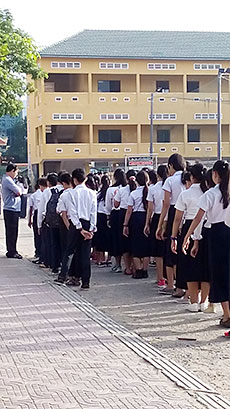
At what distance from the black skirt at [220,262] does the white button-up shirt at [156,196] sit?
10.9 ft

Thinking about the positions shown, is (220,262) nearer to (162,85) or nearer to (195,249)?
(195,249)

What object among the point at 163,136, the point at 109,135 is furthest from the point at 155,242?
the point at 163,136

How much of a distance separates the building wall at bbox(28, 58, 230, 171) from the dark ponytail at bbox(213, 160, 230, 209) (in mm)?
46438

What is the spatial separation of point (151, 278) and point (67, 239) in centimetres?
191

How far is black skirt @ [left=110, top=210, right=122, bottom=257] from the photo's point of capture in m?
14.1

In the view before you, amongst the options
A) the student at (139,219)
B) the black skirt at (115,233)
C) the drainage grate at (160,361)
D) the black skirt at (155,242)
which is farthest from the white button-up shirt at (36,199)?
the drainage grate at (160,361)

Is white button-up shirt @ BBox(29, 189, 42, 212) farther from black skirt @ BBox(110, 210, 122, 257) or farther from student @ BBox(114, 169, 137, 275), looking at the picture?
student @ BBox(114, 169, 137, 275)

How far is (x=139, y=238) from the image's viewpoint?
12703 millimetres

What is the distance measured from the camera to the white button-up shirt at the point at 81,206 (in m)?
11.6

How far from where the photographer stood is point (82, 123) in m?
54.9

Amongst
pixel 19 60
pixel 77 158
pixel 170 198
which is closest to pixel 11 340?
pixel 170 198

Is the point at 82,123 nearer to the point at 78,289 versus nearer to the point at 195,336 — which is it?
the point at 78,289

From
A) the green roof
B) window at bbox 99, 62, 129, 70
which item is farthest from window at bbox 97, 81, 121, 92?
the green roof

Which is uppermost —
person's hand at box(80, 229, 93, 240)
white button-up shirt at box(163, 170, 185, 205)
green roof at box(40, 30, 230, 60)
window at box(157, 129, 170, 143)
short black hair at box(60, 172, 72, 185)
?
green roof at box(40, 30, 230, 60)
